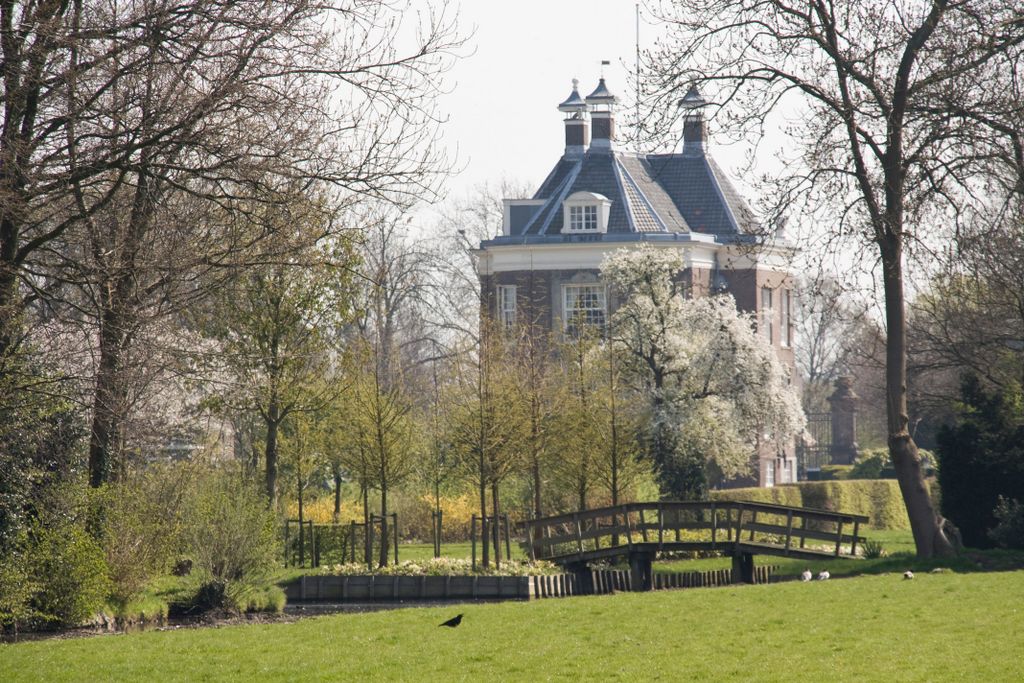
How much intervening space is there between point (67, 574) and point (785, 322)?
41347 mm

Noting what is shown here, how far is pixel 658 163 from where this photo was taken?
5716 cm

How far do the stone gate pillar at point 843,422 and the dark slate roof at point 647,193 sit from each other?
1432cm

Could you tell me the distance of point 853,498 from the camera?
136 ft

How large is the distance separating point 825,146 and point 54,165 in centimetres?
1392

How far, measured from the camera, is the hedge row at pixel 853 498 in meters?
41.5

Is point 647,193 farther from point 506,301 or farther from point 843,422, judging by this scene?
point 843,422

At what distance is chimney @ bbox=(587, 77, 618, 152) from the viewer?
5509 cm

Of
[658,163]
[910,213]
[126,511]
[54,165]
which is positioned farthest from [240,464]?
[658,163]

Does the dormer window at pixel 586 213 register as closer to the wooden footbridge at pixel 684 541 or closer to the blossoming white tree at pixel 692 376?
the blossoming white tree at pixel 692 376

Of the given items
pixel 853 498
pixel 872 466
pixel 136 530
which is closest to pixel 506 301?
pixel 872 466

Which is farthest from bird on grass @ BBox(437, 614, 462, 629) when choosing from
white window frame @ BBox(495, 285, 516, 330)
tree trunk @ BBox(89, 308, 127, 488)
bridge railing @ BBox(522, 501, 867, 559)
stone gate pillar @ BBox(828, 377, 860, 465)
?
stone gate pillar @ BBox(828, 377, 860, 465)

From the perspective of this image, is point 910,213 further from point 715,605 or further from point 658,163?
point 658,163

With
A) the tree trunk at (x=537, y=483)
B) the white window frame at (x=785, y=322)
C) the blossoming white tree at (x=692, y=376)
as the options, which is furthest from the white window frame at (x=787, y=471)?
the tree trunk at (x=537, y=483)

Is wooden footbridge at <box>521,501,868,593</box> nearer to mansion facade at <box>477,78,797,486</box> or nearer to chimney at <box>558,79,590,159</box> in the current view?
mansion facade at <box>477,78,797,486</box>
